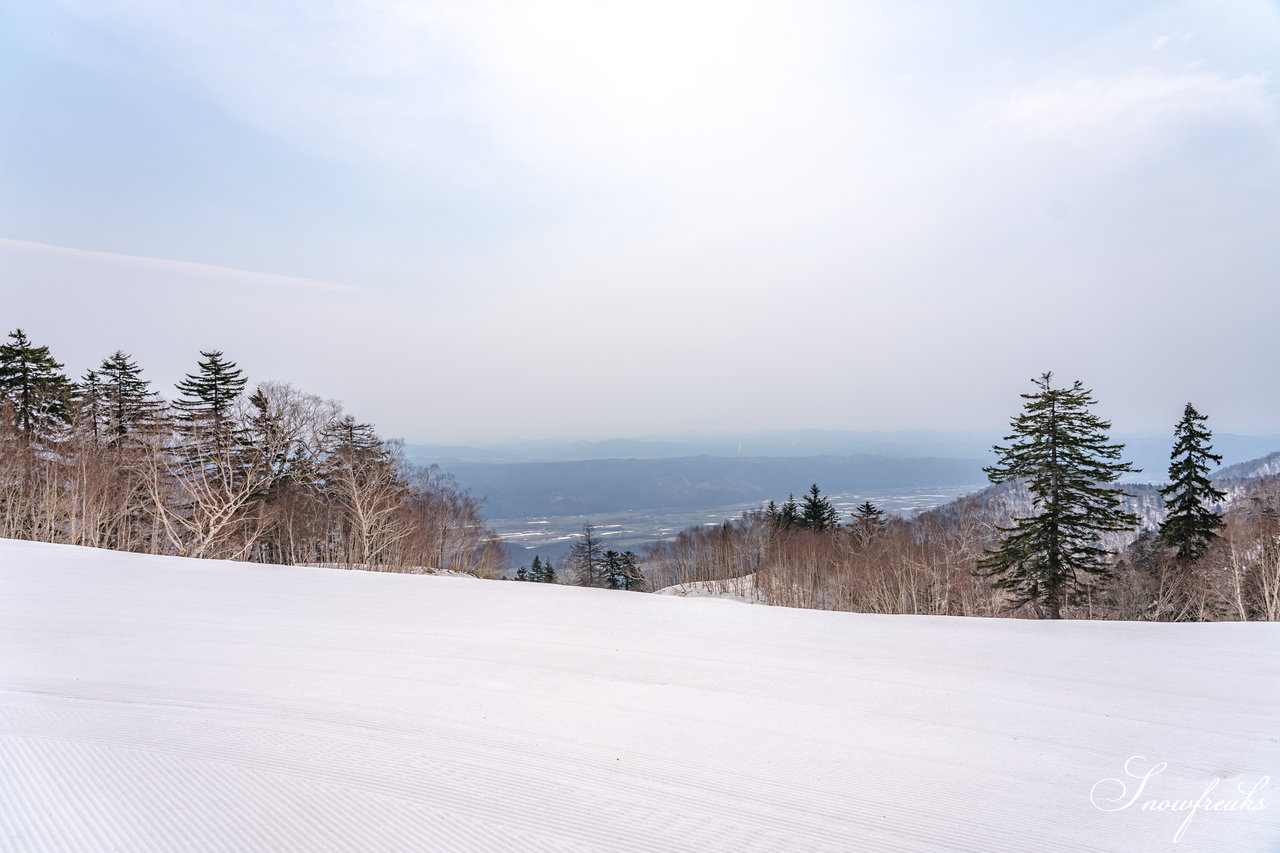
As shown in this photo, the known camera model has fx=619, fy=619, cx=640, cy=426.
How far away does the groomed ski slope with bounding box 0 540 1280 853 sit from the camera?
2459 mm

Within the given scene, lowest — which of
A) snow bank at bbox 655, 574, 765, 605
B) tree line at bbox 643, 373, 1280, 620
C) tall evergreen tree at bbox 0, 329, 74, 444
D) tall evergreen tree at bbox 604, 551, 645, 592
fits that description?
snow bank at bbox 655, 574, 765, 605

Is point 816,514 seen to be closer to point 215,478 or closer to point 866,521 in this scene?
Result: point 866,521

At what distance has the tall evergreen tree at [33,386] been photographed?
2548 centimetres

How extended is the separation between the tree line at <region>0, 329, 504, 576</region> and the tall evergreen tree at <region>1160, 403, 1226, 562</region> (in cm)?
2672

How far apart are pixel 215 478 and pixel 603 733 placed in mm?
23321

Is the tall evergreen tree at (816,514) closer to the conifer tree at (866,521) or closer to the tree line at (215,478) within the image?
the conifer tree at (866,521)

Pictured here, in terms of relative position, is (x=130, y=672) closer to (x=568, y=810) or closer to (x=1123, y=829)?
(x=568, y=810)

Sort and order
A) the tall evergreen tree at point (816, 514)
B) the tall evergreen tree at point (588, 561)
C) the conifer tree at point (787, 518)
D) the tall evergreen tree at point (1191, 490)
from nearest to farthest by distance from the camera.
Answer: the tall evergreen tree at point (1191, 490) → the tall evergreen tree at point (588, 561) → the tall evergreen tree at point (816, 514) → the conifer tree at point (787, 518)

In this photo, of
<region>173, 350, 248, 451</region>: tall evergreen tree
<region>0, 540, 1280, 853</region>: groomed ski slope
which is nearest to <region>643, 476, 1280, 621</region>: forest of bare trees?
<region>0, 540, 1280, 853</region>: groomed ski slope

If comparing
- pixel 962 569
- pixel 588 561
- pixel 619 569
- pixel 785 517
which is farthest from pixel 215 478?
pixel 785 517

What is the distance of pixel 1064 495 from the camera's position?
55.0 feet

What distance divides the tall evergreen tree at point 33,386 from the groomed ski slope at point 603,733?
27067 millimetres

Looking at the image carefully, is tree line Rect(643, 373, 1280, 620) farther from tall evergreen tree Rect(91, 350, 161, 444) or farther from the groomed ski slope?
tall evergreen tree Rect(91, 350, 161, 444)

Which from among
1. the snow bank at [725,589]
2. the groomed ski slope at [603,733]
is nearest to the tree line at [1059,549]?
the snow bank at [725,589]
